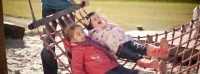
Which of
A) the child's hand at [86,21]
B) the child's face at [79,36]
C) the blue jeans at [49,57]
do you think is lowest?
the blue jeans at [49,57]

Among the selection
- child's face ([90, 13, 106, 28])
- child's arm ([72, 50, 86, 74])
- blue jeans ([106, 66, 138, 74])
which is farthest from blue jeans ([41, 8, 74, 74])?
blue jeans ([106, 66, 138, 74])

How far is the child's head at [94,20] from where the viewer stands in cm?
306

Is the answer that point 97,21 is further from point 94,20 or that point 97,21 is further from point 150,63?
point 150,63

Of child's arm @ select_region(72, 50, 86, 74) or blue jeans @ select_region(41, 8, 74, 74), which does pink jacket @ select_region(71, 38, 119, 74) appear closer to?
child's arm @ select_region(72, 50, 86, 74)

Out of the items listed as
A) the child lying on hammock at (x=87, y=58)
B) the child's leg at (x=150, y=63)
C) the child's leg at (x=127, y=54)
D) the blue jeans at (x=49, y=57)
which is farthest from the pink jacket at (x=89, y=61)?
the blue jeans at (x=49, y=57)

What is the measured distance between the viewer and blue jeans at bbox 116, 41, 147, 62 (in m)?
3.15

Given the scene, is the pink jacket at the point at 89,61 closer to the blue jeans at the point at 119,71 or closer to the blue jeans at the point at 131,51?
the blue jeans at the point at 119,71

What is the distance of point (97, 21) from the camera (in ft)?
10.1

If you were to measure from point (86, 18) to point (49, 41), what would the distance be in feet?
1.32

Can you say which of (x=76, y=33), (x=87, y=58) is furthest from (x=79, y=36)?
(x=87, y=58)

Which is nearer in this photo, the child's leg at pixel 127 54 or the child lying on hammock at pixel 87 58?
the child lying on hammock at pixel 87 58

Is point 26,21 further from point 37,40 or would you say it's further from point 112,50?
point 112,50

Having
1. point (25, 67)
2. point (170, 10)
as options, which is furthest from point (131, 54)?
point (170, 10)

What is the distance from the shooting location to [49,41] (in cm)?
339
